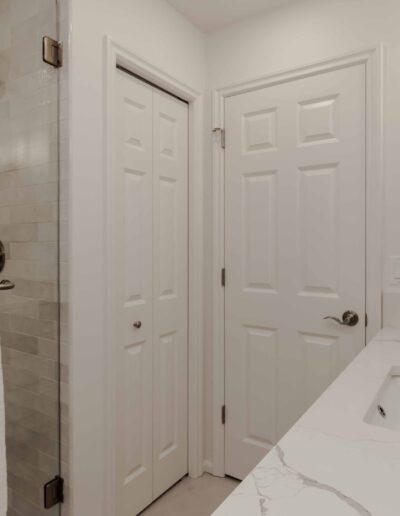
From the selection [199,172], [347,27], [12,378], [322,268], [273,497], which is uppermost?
[347,27]

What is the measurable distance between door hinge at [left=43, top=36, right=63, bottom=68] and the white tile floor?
202 cm

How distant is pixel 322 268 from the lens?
1.93 meters

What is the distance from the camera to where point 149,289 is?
1.95 m

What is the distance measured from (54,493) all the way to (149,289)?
91 centimetres

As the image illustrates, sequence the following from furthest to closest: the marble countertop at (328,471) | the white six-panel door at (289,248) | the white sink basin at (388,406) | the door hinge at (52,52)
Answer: the white six-panel door at (289,248), the door hinge at (52,52), the white sink basin at (388,406), the marble countertop at (328,471)

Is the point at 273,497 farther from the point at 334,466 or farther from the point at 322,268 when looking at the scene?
the point at 322,268

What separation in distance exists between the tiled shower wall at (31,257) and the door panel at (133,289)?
29 centimetres

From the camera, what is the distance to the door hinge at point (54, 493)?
60.7 inches

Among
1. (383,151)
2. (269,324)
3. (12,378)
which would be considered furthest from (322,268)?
(12,378)

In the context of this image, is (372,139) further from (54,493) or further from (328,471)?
(54,493)

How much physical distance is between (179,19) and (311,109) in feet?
2.72

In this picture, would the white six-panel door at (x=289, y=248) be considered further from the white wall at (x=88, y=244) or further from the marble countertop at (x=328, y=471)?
the marble countertop at (x=328, y=471)

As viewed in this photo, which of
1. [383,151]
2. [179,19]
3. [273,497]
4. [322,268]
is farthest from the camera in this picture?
[179,19]

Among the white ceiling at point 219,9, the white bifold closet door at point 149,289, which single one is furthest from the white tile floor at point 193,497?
the white ceiling at point 219,9
